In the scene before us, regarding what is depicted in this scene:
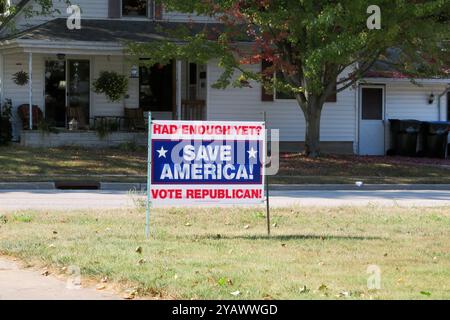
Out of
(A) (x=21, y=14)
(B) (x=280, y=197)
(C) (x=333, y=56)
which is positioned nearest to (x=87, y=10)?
(A) (x=21, y=14)

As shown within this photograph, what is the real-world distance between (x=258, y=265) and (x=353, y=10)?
13.2 meters

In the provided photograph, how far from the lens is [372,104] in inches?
1166

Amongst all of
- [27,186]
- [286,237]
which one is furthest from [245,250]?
[27,186]

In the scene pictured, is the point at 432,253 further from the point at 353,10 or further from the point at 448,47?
the point at 448,47

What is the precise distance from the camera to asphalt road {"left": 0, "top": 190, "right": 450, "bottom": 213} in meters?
15.1

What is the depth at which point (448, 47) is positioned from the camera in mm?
23047

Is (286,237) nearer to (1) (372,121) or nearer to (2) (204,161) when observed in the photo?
(2) (204,161)

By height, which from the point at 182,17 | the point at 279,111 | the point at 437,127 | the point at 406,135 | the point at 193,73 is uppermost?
the point at 182,17

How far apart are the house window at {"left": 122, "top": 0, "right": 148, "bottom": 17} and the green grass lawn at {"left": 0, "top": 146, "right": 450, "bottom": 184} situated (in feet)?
18.1

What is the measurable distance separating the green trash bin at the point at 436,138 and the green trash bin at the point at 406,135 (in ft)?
1.07

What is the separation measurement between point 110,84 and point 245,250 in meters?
18.1

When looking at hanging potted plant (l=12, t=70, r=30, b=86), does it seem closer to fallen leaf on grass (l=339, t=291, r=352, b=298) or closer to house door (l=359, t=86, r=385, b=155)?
house door (l=359, t=86, r=385, b=155)

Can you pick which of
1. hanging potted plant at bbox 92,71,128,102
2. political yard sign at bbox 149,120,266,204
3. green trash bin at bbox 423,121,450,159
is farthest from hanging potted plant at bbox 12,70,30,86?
political yard sign at bbox 149,120,266,204

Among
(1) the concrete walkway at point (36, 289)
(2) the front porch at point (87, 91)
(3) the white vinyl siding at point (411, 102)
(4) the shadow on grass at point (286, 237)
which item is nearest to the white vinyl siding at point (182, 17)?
(2) the front porch at point (87, 91)
